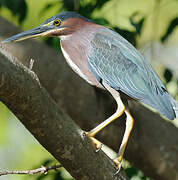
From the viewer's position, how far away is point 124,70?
8.81 ft

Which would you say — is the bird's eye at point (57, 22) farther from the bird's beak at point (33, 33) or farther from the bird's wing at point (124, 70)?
the bird's wing at point (124, 70)

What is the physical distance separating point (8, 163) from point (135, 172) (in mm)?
2287

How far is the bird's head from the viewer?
2680 mm

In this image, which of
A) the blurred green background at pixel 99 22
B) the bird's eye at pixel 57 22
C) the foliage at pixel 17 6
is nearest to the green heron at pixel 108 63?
the bird's eye at pixel 57 22

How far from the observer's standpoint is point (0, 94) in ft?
5.61

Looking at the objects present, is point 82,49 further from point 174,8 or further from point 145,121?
point 174,8

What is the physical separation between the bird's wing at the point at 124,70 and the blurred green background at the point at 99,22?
45cm

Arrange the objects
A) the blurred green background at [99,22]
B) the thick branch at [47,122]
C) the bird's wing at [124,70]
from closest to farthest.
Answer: the thick branch at [47,122] → the bird's wing at [124,70] → the blurred green background at [99,22]

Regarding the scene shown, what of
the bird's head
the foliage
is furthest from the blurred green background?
the bird's head

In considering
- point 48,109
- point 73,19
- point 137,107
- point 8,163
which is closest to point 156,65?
point 137,107

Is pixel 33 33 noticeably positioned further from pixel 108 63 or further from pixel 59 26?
pixel 108 63

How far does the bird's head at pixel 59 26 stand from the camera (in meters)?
2.68

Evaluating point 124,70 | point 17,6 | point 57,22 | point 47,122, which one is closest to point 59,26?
point 57,22

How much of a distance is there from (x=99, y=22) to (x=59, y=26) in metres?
0.49
